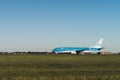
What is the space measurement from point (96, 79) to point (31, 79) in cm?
719

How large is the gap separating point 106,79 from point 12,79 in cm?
1037

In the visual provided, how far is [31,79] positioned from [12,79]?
2107 millimetres

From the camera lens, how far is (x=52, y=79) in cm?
3344

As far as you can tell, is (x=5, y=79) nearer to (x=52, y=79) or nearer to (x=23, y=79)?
(x=23, y=79)

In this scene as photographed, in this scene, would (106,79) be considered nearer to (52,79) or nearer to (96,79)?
(96,79)

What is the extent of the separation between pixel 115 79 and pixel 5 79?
12.1 m

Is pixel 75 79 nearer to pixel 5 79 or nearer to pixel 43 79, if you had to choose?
pixel 43 79

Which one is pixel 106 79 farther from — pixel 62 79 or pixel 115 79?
pixel 62 79

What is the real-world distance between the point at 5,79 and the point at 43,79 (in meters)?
4.20

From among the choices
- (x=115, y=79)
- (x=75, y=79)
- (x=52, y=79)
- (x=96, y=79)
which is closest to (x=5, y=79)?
(x=52, y=79)

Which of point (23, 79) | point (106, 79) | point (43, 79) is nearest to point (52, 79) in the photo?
point (43, 79)

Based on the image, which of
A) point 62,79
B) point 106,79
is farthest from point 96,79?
point 62,79

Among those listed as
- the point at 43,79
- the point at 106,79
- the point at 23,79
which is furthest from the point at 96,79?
the point at 23,79

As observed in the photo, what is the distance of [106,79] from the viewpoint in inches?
1292
